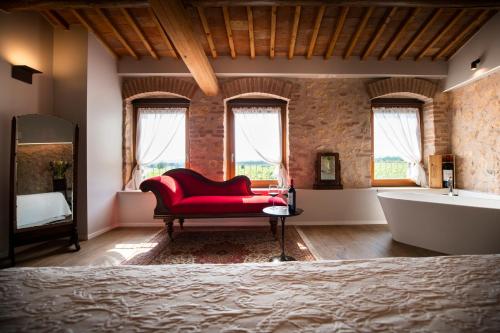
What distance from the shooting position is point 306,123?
4344 millimetres

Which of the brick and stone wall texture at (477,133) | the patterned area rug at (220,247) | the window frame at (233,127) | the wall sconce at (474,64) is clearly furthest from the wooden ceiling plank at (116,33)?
the brick and stone wall texture at (477,133)

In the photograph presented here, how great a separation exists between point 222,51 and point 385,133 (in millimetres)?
3377

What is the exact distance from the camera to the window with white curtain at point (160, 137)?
443cm

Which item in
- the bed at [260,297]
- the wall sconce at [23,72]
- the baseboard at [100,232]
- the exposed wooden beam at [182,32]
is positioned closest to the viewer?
the bed at [260,297]

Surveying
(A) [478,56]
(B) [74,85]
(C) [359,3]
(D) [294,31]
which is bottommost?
(B) [74,85]

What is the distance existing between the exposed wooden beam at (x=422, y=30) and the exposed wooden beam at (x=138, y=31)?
4.15m

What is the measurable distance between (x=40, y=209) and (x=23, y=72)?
172cm

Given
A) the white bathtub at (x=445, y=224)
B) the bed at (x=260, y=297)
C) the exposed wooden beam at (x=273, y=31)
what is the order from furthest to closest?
the exposed wooden beam at (x=273, y=31), the white bathtub at (x=445, y=224), the bed at (x=260, y=297)

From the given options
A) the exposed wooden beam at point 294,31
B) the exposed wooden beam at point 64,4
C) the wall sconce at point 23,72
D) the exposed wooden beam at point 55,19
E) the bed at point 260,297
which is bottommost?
the bed at point 260,297

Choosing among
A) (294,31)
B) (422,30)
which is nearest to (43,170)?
(294,31)

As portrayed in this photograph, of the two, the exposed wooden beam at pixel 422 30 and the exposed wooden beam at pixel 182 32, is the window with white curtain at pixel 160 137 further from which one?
the exposed wooden beam at pixel 422 30

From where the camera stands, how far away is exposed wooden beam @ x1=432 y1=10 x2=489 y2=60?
344 centimetres

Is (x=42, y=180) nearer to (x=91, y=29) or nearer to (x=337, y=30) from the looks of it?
(x=91, y=29)

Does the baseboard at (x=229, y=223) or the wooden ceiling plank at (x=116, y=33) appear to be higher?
the wooden ceiling plank at (x=116, y=33)
